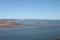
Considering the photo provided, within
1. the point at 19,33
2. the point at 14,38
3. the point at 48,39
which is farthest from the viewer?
the point at 19,33

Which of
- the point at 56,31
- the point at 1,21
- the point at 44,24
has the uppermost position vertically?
the point at 1,21

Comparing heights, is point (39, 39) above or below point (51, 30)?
below

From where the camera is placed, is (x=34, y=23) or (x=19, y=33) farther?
(x=19, y=33)

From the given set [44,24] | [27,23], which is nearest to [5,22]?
[27,23]

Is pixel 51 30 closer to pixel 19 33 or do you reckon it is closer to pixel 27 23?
pixel 27 23
